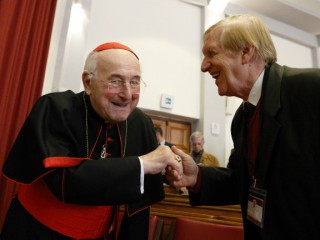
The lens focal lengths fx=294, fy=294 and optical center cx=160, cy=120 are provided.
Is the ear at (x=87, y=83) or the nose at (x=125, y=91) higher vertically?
the ear at (x=87, y=83)

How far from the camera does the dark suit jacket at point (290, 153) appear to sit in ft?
3.79

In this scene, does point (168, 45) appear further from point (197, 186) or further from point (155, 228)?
point (197, 186)

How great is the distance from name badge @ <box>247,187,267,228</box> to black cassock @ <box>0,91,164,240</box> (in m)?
0.48

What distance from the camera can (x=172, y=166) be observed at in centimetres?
155

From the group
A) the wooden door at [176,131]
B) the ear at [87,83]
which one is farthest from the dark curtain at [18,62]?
the wooden door at [176,131]

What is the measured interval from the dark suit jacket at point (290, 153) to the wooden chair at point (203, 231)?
0.75 meters

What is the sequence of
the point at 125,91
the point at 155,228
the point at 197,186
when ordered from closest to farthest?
the point at 125,91, the point at 197,186, the point at 155,228

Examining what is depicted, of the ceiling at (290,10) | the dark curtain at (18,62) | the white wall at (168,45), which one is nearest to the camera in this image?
the dark curtain at (18,62)

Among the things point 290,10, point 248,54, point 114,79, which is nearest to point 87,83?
point 114,79

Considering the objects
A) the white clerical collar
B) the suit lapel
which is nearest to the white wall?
the white clerical collar

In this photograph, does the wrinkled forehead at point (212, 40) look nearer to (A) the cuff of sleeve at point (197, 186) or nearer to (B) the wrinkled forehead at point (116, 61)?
(B) the wrinkled forehead at point (116, 61)

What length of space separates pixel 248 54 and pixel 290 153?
54 centimetres

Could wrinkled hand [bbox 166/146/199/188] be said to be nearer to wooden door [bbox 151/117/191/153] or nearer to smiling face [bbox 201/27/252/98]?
smiling face [bbox 201/27/252/98]

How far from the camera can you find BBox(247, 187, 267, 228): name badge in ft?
4.18
